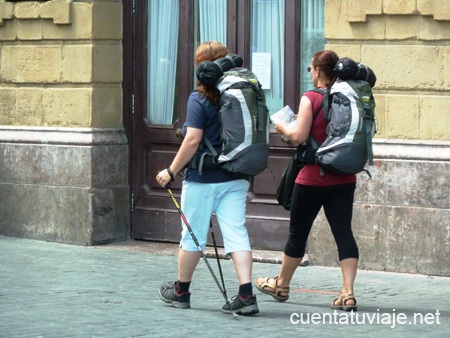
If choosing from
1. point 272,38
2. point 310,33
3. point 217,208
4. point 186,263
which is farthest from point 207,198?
point 272,38

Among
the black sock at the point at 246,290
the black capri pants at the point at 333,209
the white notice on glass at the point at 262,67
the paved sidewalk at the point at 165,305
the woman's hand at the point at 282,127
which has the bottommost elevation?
the paved sidewalk at the point at 165,305

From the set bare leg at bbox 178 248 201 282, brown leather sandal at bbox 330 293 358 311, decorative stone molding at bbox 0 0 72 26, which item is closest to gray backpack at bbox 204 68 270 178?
bare leg at bbox 178 248 201 282

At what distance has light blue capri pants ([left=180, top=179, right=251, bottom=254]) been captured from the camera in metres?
8.34

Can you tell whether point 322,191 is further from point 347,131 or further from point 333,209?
point 347,131

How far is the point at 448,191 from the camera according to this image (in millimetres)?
10023

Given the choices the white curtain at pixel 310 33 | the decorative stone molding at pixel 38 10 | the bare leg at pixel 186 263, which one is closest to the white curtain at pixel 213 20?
the white curtain at pixel 310 33

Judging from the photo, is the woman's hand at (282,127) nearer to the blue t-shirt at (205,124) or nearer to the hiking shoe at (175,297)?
the blue t-shirt at (205,124)

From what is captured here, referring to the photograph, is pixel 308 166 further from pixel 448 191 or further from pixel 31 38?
pixel 31 38

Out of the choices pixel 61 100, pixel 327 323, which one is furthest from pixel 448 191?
pixel 61 100

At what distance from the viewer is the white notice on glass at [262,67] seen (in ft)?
37.6

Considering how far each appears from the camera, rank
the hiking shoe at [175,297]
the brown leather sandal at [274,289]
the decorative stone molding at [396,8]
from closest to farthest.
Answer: the hiking shoe at [175,297] → the brown leather sandal at [274,289] → the decorative stone molding at [396,8]

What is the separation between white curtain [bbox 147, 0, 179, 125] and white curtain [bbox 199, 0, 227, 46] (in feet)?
1.05

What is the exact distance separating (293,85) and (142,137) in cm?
176

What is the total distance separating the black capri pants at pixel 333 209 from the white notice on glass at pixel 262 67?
3.00 m
